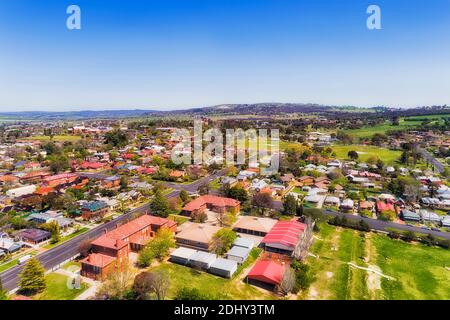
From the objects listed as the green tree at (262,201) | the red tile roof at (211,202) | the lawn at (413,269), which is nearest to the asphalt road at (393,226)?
the lawn at (413,269)

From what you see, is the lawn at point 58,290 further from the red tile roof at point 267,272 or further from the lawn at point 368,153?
the lawn at point 368,153

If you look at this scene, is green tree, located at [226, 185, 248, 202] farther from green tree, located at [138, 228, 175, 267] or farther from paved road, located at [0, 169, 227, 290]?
green tree, located at [138, 228, 175, 267]

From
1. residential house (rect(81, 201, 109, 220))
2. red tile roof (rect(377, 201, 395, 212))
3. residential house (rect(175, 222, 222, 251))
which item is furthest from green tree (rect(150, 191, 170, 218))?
red tile roof (rect(377, 201, 395, 212))

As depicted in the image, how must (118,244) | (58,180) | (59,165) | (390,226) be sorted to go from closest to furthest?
(118,244) → (390,226) → (58,180) → (59,165)

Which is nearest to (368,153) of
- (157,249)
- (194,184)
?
(194,184)

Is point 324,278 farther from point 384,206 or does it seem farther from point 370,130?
point 370,130

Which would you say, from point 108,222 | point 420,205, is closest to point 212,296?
point 108,222
